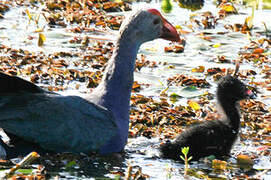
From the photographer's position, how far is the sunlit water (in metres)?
7.09

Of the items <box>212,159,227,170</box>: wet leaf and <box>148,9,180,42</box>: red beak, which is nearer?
<box>212,159,227,170</box>: wet leaf

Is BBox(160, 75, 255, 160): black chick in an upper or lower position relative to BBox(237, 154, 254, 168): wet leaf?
upper


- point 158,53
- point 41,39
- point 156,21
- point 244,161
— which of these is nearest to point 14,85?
point 156,21

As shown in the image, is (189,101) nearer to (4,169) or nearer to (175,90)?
(175,90)

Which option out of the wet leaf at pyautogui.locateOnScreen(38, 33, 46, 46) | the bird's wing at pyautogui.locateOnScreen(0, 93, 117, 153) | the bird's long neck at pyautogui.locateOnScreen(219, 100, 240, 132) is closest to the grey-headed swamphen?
the bird's wing at pyautogui.locateOnScreen(0, 93, 117, 153)

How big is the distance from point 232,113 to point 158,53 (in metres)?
3.01

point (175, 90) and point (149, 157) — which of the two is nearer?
point (149, 157)

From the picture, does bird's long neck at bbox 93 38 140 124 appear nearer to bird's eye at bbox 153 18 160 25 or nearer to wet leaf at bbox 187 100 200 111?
bird's eye at bbox 153 18 160 25

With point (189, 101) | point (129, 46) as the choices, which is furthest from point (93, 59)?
point (129, 46)

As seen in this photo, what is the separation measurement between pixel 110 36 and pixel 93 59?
1186 millimetres

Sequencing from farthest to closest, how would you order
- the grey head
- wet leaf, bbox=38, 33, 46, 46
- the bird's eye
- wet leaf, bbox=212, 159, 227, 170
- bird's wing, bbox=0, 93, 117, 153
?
wet leaf, bbox=38, 33, 46, 46 < the bird's eye < the grey head < wet leaf, bbox=212, 159, 227, 170 < bird's wing, bbox=0, 93, 117, 153

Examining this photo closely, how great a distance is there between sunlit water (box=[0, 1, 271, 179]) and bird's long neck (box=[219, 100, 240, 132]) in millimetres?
230

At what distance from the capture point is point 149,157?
7.26m

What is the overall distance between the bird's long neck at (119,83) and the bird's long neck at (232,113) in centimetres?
129
